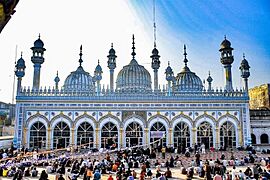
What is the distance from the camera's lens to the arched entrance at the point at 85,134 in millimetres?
23094

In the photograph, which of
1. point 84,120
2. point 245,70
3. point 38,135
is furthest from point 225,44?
point 38,135

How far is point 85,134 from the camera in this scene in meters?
23.2

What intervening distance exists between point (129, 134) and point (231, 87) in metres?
10.0

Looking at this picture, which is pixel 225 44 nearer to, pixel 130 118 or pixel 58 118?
pixel 130 118

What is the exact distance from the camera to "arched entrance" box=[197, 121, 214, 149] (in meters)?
23.4

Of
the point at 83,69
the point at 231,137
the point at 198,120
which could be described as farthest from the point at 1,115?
the point at 231,137

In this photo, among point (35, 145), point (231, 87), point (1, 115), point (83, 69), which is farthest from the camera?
point (1, 115)

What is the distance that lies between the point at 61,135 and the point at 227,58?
653 inches

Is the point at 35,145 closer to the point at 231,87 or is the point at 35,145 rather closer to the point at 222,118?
the point at 222,118

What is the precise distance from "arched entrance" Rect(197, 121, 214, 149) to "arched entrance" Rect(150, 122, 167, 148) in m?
2.87

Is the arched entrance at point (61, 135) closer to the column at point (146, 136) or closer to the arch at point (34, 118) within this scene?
the arch at point (34, 118)

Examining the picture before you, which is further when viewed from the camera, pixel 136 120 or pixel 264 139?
pixel 264 139

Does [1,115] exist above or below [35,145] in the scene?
above

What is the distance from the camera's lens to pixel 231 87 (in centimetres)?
2531
